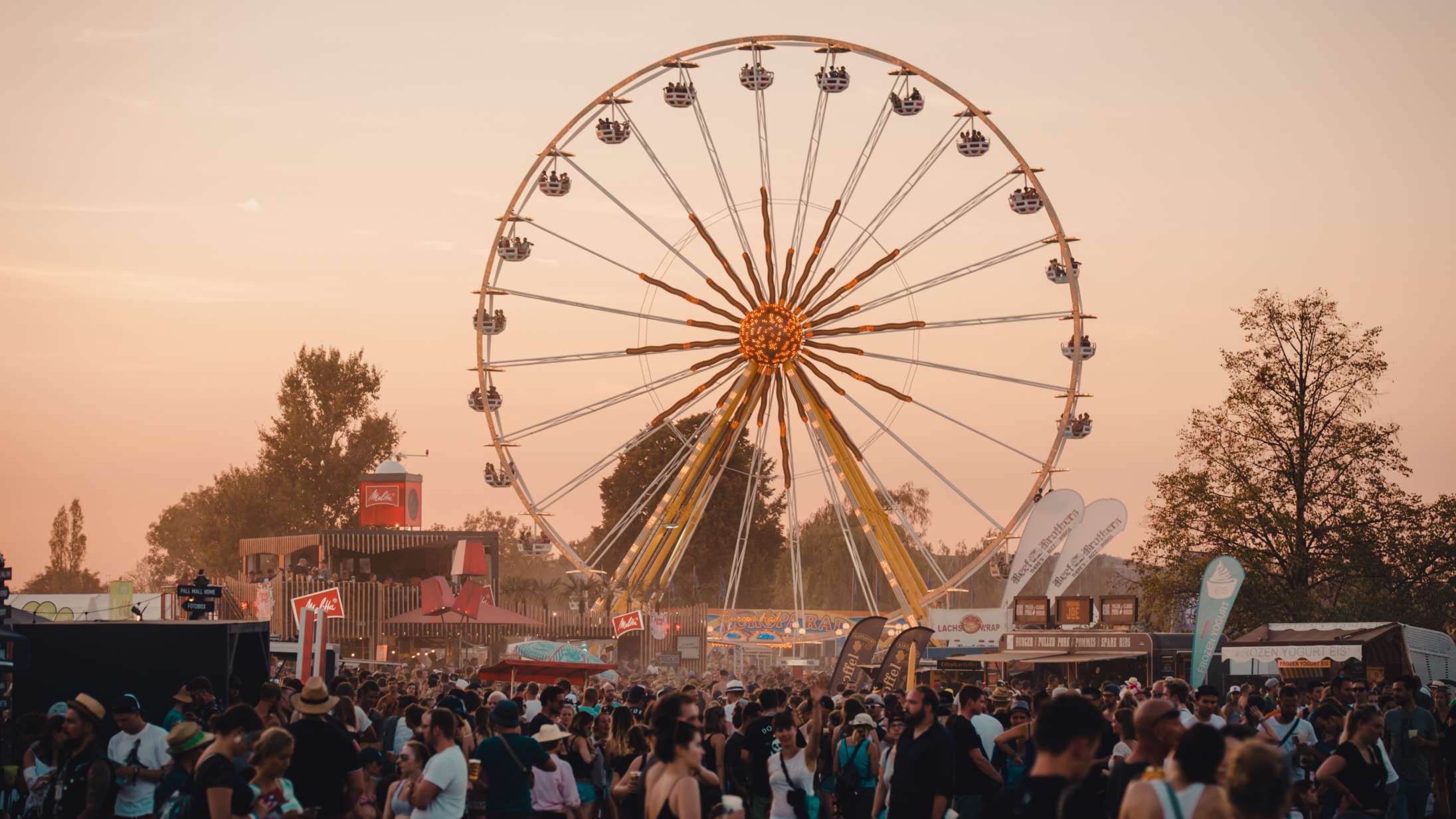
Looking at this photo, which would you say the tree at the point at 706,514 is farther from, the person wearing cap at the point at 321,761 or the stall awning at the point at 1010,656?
the person wearing cap at the point at 321,761

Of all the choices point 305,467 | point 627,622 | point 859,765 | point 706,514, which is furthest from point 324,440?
point 859,765

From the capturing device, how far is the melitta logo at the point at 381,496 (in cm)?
7138

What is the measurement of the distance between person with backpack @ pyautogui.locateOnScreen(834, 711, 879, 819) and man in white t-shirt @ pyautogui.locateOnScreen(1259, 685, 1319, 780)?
3.43 m

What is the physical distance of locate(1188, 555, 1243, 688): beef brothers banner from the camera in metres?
26.0

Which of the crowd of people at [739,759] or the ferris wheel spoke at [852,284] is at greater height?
the ferris wheel spoke at [852,284]

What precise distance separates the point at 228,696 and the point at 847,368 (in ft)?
56.5

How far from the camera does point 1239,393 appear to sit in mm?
45469

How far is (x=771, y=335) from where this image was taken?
3200cm

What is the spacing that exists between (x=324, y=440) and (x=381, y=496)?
20999 millimetres

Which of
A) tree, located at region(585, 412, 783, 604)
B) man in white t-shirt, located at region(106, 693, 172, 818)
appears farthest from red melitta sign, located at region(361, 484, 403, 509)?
man in white t-shirt, located at region(106, 693, 172, 818)

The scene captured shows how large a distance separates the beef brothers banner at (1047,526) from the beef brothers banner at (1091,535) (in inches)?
7.5

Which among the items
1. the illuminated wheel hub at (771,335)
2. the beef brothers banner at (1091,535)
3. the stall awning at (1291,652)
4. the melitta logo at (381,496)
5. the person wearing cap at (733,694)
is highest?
the illuminated wheel hub at (771,335)

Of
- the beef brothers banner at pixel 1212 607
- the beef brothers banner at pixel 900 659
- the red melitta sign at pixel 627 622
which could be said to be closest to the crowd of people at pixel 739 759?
the beef brothers banner at pixel 900 659

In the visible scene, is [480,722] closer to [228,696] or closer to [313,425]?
[228,696]
